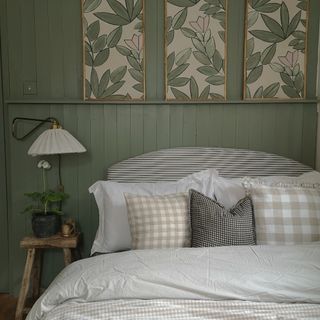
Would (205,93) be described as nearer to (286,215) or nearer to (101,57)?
(101,57)

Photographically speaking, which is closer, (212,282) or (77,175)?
(212,282)

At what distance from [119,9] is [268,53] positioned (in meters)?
1.00

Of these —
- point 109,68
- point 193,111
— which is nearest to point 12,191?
point 109,68

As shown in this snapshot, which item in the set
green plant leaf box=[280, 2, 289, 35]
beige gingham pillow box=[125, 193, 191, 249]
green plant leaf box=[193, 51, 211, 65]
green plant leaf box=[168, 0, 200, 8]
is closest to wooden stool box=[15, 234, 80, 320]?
beige gingham pillow box=[125, 193, 191, 249]

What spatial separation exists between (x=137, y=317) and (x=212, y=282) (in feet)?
1.10

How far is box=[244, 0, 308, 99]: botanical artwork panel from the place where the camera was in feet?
8.35

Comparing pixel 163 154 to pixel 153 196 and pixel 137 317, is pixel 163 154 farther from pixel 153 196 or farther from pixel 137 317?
pixel 137 317

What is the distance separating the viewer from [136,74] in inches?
102

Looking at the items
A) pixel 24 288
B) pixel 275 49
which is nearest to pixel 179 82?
pixel 275 49

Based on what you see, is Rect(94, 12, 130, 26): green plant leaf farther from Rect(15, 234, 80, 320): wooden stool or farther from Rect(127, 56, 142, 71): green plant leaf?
Rect(15, 234, 80, 320): wooden stool

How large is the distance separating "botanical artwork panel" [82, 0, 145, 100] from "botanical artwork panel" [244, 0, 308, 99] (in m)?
0.70

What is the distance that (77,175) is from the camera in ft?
8.78

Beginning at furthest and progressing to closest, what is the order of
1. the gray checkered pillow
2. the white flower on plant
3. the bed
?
the white flower on plant < the gray checkered pillow < the bed

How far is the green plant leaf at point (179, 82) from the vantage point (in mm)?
2582
